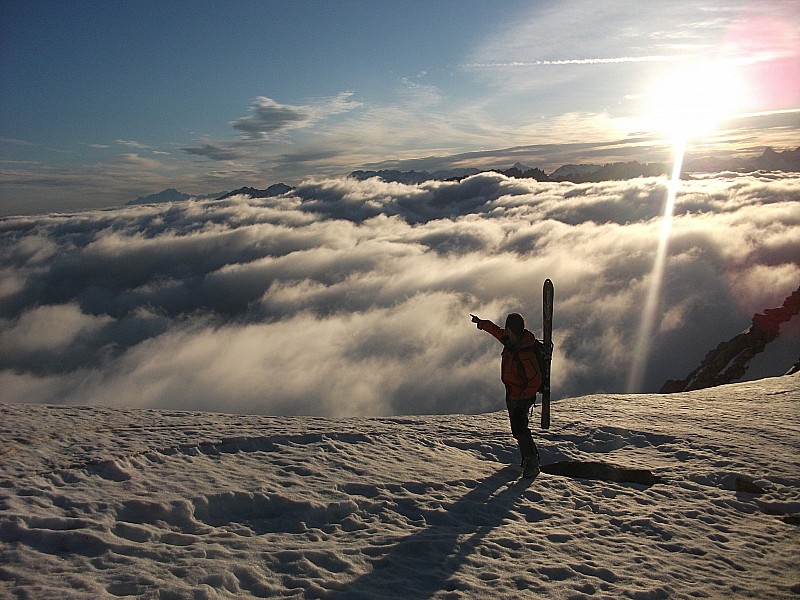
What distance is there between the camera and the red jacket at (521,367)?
24.5ft

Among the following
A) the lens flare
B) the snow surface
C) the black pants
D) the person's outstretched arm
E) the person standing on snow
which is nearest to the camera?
the snow surface

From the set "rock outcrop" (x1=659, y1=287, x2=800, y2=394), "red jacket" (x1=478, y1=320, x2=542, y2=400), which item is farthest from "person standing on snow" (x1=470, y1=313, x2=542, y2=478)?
"rock outcrop" (x1=659, y1=287, x2=800, y2=394)

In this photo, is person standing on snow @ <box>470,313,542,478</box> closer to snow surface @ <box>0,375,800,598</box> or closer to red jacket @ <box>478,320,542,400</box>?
red jacket @ <box>478,320,542,400</box>

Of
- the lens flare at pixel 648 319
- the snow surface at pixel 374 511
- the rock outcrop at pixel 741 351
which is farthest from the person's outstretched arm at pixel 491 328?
the lens flare at pixel 648 319

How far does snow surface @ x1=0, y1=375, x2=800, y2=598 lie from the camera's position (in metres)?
4.62

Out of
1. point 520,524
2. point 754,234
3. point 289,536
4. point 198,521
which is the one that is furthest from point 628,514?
point 754,234

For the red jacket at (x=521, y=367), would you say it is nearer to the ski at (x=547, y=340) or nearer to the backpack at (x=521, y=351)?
the backpack at (x=521, y=351)

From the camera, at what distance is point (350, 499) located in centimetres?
638

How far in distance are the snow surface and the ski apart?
539 millimetres

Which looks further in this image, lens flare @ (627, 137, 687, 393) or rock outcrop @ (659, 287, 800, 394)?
lens flare @ (627, 137, 687, 393)

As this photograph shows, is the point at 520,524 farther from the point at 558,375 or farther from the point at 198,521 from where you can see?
the point at 558,375

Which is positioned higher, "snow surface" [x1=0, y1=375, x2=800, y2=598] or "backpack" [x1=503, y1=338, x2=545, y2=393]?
"backpack" [x1=503, y1=338, x2=545, y2=393]

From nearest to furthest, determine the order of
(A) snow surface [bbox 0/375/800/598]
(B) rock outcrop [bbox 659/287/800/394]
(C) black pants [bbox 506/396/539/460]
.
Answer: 1. (A) snow surface [bbox 0/375/800/598]
2. (C) black pants [bbox 506/396/539/460]
3. (B) rock outcrop [bbox 659/287/800/394]

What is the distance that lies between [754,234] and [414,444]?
232m
